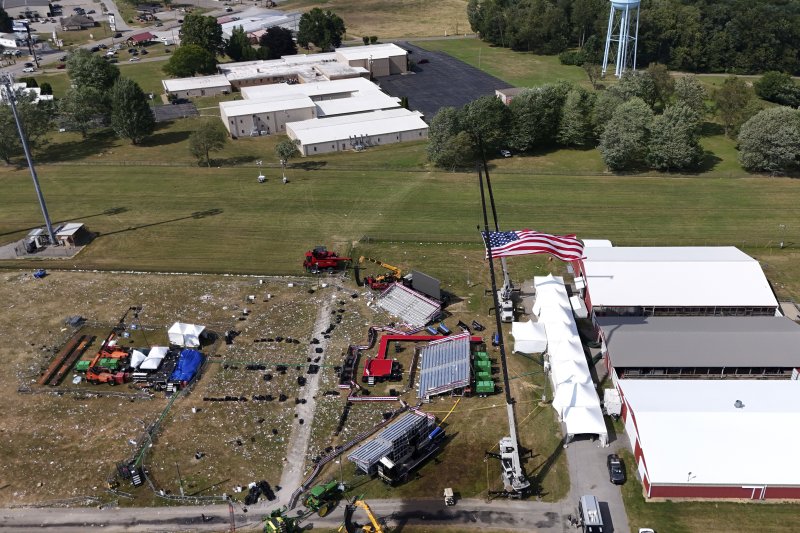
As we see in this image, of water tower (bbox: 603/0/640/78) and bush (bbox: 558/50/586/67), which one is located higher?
water tower (bbox: 603/0/640/78)

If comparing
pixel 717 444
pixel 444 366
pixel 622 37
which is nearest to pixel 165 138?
pixel 444 366

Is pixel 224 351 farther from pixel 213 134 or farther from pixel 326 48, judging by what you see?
pixel 326 48

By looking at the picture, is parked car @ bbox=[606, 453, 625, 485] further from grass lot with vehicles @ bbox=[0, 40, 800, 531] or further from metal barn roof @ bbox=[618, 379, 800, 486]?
metal barn roof @ bbox=[618, 379, 800, 486]

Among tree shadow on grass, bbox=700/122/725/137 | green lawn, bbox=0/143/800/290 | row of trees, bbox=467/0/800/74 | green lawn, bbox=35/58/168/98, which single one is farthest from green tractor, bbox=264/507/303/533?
row of trees, bbox=467/0/800/74

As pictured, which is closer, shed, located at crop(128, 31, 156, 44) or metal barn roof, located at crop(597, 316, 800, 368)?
metal barn roof, located at crop(597, 316, 800, 368)

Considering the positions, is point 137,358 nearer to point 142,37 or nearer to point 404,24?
point 142,37

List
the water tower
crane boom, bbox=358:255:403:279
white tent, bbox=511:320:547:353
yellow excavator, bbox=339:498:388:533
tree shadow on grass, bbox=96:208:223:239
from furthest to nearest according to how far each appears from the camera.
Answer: the water tower < tree shadow on grass, bbox=96:208:223:239 < crane boom, bbox=358:255:403:279 < white tent, bbox=511:320:547:353 < yellow excavator, bbox=339:498:388:533

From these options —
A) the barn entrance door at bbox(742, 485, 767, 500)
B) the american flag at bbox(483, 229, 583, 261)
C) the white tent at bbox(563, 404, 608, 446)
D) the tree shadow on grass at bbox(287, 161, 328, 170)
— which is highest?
the american flag at bbox(483, 229, 583, 261)

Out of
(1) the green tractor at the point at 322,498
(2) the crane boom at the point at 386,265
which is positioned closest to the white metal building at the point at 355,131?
(2) the crane boom at the point at 386,265
